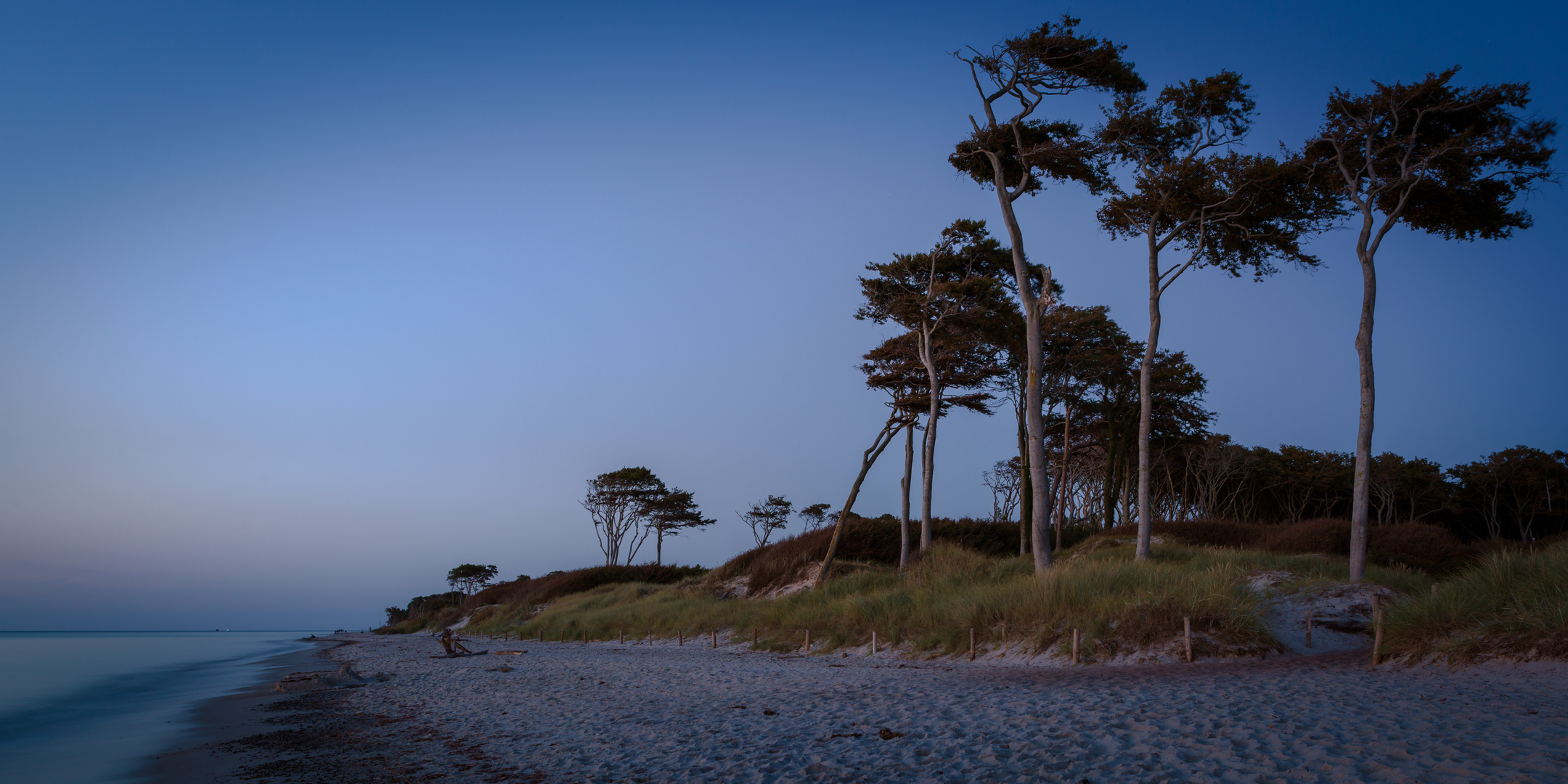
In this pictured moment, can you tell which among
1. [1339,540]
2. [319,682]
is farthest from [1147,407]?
[319,682]

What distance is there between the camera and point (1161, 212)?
17.4 m

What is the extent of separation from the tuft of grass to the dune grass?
5.59 ft

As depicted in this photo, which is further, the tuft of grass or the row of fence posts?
the row of fence posts

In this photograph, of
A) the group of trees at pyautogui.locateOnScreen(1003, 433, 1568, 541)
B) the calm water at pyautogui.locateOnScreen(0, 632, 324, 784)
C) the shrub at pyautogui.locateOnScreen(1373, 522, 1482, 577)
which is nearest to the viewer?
the calm water at pyautogui.locateOnScreen(0, 632, 324, 784)

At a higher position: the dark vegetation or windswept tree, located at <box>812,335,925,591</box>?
windswept tree, located at <box>812,335,925,591</box>

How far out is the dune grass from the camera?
33.5 ft

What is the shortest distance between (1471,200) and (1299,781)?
655 inches

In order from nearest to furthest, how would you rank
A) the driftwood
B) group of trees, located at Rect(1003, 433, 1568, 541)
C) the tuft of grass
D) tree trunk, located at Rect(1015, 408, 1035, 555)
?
the tuft of grass, the driftwood, tree trunk, located at Rect(1015, 408, 1035, 555), group of trees, located at Rect(1003, 433, 1568, 541)

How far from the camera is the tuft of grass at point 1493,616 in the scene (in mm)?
7672

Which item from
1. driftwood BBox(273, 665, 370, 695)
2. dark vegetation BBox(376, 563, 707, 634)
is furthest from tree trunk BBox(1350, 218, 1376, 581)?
dark vegetation BBox(376, 563, 707, 634)

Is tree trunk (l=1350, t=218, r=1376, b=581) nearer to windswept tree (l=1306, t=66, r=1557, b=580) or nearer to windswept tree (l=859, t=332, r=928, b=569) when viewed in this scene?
windswept tree (l=1306, t=66, r=1557, b=580)

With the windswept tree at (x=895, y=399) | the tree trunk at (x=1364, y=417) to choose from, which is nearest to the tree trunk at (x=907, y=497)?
the windswept tree at (x=895, y=399)

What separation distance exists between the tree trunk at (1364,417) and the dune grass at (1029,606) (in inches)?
26.9

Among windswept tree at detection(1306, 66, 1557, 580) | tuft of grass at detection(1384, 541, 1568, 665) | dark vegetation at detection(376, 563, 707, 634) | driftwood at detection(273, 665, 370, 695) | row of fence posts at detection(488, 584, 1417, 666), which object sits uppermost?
windswept tree at detection(1306, 66, 1557, 580)
